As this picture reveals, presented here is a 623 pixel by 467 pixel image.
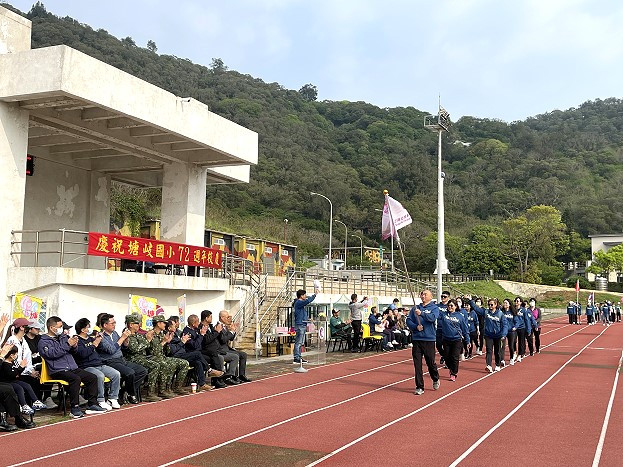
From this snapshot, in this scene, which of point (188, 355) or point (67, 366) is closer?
point (67, 366)

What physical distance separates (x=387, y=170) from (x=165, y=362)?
109 meters

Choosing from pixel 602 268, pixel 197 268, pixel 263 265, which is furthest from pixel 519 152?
pixel 197 268

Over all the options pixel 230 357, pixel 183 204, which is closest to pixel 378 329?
pixel 183 204

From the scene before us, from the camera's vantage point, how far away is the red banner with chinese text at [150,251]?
15.5 meters

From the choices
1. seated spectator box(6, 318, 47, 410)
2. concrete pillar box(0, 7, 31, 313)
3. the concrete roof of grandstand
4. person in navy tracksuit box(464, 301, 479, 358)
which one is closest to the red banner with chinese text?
concrete pillar box(0, 7, 31, 313)

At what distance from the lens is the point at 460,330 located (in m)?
14.7

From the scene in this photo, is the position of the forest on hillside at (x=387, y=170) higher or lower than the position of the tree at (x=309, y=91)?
lower

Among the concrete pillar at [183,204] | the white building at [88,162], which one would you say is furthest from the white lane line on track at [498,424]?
the concrete pillar at [183,204]

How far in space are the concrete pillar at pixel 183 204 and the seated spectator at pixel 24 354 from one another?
35.0 ft

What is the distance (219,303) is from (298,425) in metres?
11.4

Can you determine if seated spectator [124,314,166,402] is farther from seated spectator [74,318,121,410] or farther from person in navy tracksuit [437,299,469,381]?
person in navy tracksuit [437,299,469,381]

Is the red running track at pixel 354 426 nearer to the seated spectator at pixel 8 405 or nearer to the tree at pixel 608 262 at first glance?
the seated spectator at pixel 8 405

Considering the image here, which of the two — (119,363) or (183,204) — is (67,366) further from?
(183,204)

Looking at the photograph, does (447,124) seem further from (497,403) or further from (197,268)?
(497,403)
